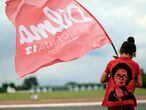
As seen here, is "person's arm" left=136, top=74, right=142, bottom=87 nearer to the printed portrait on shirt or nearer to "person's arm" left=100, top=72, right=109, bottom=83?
the printed portrait on shirt

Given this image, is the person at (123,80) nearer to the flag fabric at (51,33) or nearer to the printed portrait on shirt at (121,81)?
the printed portrait on shirt at (121,81)

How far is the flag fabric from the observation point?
6.07 m

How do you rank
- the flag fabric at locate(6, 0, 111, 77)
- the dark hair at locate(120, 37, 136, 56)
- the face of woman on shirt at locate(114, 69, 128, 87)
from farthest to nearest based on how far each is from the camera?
1. the flag fabric at locate(6, 0, 111, 77)
2. the dark hair at locate(120, 37, 136, 56)
3. the face of woman on shirt at locate(114, 69, 128, 87)

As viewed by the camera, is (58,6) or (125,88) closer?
(125,88)

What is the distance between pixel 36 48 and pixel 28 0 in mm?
565

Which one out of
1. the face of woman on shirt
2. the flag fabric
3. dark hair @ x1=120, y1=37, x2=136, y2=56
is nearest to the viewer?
the face of woman on shirt

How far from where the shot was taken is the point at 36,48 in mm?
6141

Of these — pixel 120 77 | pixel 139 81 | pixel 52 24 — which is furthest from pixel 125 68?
pixel 52 24

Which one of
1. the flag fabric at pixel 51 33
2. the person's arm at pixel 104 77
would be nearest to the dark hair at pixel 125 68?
the person's arm at pixel 104 77

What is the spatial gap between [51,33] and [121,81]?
128cm

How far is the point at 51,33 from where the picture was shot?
20.5ft

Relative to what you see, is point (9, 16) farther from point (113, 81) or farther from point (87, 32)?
point (113, 81)

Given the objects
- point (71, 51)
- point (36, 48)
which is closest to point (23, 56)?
point (36, 48)

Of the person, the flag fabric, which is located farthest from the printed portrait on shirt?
the flag fabric
